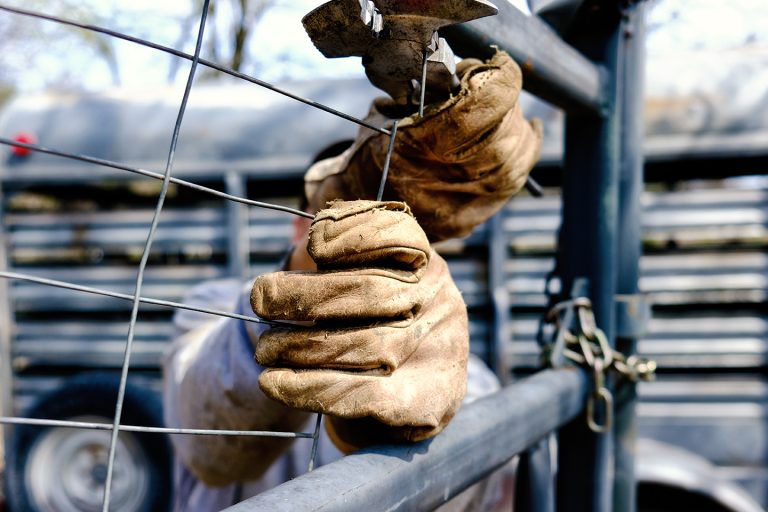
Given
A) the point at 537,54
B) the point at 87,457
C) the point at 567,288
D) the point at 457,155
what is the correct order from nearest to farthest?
the point at 457,155 < the point at 537,54 < the point at 567,288 < the point at 87,457

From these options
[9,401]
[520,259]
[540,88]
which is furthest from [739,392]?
[9,401]

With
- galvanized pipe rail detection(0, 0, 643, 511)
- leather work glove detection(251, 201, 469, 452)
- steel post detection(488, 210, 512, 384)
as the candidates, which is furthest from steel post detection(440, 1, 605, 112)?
steel post detection(488, 210, 512, 384)

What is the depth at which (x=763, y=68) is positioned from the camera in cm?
278

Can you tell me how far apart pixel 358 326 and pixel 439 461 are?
0.67ft

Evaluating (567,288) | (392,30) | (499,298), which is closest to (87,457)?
(499,298)

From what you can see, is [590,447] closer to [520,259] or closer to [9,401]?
[520,259]

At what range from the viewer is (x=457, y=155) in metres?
0.91

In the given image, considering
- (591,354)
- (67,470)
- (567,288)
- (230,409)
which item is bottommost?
(67,470)

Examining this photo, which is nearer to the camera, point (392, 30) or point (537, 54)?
point (392, 30)

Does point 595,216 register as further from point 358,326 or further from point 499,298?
point 499,298

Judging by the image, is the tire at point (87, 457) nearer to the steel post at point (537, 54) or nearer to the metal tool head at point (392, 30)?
the steel post at point (537, 54)

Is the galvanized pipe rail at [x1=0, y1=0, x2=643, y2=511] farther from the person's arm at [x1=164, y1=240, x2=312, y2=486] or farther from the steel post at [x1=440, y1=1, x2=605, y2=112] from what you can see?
the person's arm at [x1=164, y1=240, x2=312, y2=486]

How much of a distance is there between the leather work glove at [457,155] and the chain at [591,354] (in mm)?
378

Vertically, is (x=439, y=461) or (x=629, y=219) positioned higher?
(x=629, y=219)
